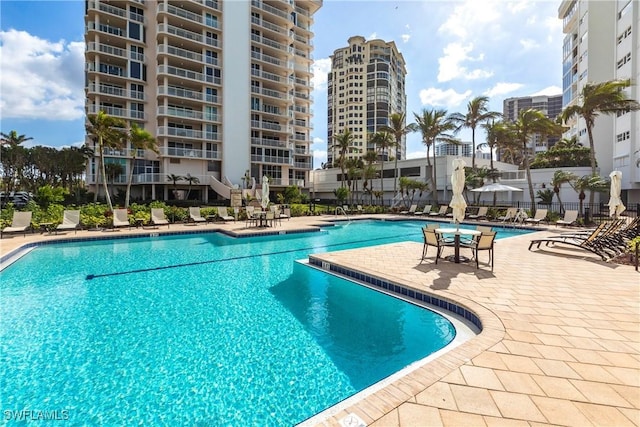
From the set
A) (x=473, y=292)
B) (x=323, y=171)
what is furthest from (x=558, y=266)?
(x=323, y=171)

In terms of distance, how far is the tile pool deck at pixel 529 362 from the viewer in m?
2.47

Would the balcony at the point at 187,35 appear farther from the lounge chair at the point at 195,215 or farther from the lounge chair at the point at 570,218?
the lounge chair at the point at 570,218

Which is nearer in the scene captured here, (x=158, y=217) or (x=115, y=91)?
(x=158, y=217)

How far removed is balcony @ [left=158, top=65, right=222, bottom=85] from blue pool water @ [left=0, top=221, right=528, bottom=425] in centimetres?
2751

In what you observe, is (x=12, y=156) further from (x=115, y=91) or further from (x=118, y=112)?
(x=115, y=91)

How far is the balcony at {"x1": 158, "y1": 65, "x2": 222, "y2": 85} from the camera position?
98.7 ft

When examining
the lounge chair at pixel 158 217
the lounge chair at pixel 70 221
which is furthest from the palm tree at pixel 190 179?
the lounge chair at pixel 70 221

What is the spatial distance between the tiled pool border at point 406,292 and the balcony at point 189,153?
27.3 meters

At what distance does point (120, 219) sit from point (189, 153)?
58.0 feet

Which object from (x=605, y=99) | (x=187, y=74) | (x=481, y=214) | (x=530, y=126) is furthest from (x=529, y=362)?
(x=187, y=74)

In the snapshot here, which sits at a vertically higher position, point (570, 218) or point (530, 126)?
point (530, 126)

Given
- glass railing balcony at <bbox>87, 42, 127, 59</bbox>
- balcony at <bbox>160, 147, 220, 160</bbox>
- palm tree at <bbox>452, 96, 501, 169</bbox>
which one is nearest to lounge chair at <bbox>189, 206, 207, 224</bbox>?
balcony at <bbox>160, 147, 220, 160</bbox>

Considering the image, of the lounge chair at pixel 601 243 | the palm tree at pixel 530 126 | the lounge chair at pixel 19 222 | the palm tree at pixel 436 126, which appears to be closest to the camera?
the lounge chair at pixel 601 243

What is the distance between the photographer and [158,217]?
16531mm
